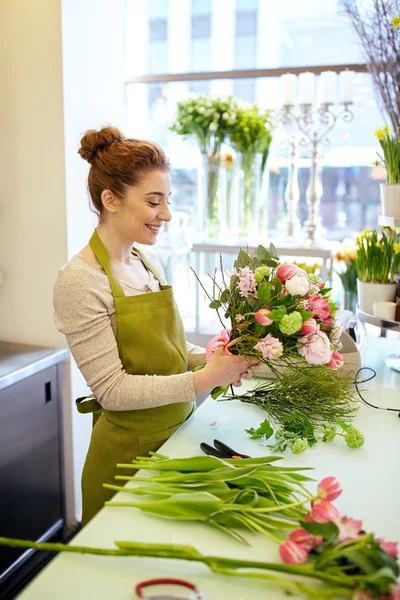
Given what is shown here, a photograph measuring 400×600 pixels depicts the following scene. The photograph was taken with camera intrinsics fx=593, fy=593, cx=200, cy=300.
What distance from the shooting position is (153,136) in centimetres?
348

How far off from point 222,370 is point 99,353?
0.98 ft

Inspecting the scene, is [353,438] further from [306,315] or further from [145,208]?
[145,208]

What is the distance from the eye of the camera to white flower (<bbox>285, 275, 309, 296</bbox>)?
4.35 ft

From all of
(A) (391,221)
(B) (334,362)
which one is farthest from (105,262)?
(A) (391,221)

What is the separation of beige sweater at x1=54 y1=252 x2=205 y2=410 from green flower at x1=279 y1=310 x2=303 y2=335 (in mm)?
296

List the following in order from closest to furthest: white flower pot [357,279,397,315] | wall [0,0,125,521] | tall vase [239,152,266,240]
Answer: white flower pot [357,279,397,315], wall [0,0,125,521], tall vase [239,152,266,240]

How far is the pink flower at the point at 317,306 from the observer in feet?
4.49

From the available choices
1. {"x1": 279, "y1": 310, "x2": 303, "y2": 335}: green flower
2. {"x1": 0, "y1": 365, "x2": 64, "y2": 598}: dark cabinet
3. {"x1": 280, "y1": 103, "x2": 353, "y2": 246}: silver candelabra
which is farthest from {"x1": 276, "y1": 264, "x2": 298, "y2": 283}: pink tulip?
{"x1": 280, "y1": 103, "x2": 353, "y2": 246}: silver candelabra

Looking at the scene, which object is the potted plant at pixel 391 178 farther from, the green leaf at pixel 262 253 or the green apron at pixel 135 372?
the green apron at pixel 135 372

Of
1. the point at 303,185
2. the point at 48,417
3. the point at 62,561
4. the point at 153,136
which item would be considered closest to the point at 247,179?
the point at 303,185

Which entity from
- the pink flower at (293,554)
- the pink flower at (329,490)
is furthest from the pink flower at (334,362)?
the pink flower at (293,554)

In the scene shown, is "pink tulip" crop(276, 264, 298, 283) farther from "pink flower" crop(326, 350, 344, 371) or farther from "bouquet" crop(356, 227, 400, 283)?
"bouquet" crop(356, 227, 400, 283)

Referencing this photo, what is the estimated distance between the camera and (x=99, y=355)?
143 cm

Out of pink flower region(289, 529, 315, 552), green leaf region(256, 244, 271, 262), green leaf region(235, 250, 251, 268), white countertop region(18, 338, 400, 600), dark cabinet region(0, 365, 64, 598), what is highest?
green leaf region(256, 244, 271, 262)
